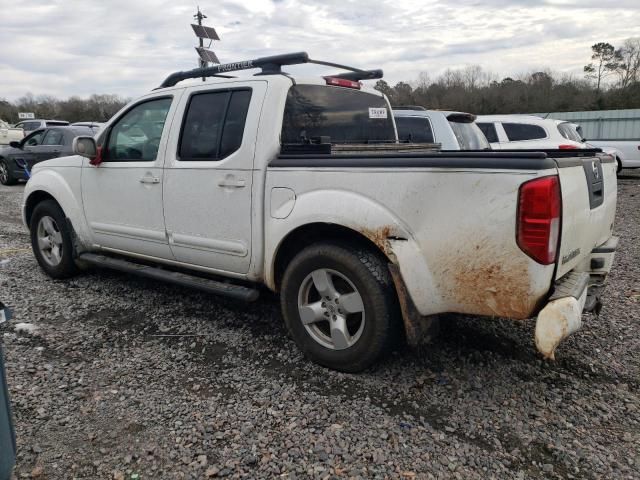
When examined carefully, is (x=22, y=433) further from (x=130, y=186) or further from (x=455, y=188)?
(x=455, y=188)

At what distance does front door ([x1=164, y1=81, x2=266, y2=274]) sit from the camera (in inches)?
139

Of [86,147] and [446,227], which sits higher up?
[86,147]

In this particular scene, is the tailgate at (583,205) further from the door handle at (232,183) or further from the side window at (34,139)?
the side window at (34,139)

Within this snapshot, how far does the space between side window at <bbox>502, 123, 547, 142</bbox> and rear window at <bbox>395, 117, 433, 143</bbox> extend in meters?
3.88

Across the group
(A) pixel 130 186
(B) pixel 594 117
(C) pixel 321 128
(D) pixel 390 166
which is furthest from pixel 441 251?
(B) pixel 594 117

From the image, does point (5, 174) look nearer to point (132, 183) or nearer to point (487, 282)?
point (132, 183)

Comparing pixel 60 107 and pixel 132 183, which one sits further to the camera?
pixel 60 107

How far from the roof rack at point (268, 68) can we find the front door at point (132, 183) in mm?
408

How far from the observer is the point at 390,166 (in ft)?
9.29

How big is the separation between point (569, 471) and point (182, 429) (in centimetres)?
193

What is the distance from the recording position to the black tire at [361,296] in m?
2.97

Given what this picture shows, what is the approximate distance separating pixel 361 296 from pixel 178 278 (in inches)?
66.2

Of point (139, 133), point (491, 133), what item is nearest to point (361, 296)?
point (139, 133)

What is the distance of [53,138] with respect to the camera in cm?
1242
